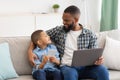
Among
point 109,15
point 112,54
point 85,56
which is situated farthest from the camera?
point 109,15

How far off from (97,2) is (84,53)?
322 cm

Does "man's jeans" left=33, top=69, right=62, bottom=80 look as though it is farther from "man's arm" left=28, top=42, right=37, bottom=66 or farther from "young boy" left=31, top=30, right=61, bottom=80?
"man's arm" left=28, top=42, right=37, bottom=66

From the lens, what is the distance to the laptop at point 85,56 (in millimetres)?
2191

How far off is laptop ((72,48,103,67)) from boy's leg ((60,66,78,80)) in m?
0.06

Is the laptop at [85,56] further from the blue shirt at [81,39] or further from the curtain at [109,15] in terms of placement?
the curtain at [109,15]

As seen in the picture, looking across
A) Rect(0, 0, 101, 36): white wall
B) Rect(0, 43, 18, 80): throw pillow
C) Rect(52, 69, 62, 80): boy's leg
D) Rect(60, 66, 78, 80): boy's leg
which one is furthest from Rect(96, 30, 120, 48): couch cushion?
Rect(0, 0, 101, 36): white wall

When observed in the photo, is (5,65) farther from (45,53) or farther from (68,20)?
(68,20)

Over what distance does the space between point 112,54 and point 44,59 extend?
74 cm

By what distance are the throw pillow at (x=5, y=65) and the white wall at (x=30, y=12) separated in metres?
2.25

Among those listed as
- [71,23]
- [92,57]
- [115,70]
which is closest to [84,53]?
[92,57]

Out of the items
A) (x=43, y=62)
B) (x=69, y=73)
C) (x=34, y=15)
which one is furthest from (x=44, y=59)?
(x=34, y=15)

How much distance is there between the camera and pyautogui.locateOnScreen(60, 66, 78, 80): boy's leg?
7.27 feet

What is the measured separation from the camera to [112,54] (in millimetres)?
2600

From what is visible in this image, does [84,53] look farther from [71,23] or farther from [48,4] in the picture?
[48,4]
